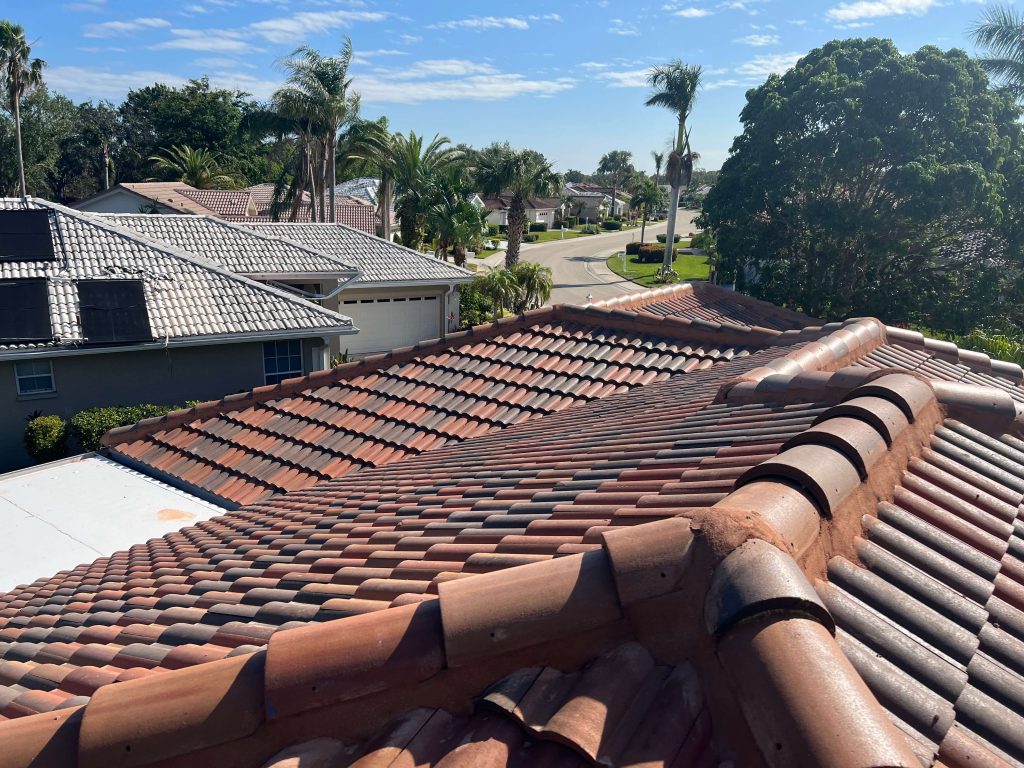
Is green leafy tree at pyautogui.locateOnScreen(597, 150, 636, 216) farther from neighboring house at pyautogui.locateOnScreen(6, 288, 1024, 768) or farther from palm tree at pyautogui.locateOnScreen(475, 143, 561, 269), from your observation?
neighboring house at pyautogui.locateOnScreen(6, 288, 1024, 768)

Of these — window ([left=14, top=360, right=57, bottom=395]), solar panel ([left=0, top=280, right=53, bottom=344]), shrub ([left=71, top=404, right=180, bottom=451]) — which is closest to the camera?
solar panel ([left=0, top=280, right=53, bottom=344])

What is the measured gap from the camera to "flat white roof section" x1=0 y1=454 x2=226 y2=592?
9.59 meters

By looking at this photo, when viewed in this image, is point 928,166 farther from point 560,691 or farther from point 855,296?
point 560,691

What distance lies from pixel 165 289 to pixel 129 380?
99.3 inches

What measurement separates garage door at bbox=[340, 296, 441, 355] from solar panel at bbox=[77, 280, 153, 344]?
1093 centimetres

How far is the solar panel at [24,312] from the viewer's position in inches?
602

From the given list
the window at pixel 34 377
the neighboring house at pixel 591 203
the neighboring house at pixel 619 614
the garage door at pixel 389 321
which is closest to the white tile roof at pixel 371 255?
the garage door at pixel 389 321

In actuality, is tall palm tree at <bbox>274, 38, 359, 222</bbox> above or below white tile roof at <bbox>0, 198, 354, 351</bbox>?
above

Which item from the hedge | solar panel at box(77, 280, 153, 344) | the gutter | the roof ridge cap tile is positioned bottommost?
the hedge

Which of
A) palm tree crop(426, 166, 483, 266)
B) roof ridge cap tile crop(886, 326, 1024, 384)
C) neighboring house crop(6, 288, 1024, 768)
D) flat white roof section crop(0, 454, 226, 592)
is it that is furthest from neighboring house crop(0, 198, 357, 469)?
palm tree crop(426, 166, 483, 266)

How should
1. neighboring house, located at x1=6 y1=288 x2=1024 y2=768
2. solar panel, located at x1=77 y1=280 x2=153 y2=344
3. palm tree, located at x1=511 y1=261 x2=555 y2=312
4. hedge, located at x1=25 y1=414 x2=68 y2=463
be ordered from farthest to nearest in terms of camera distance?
palm tree, located at x1=511 y1=261 x2=555 y2=312, solar panel, located at x1=77 y1=280 x2=153 y2=344, hedge, located at x1=25 y1=414 x2=68 y2=463, neighboring house, located at x1=6 y1=288 x2=1024 y2=768

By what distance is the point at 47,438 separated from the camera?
15.4 meters

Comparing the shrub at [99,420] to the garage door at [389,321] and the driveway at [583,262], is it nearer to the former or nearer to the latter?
the garage door at [389,321]

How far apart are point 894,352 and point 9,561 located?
11.7 metres
